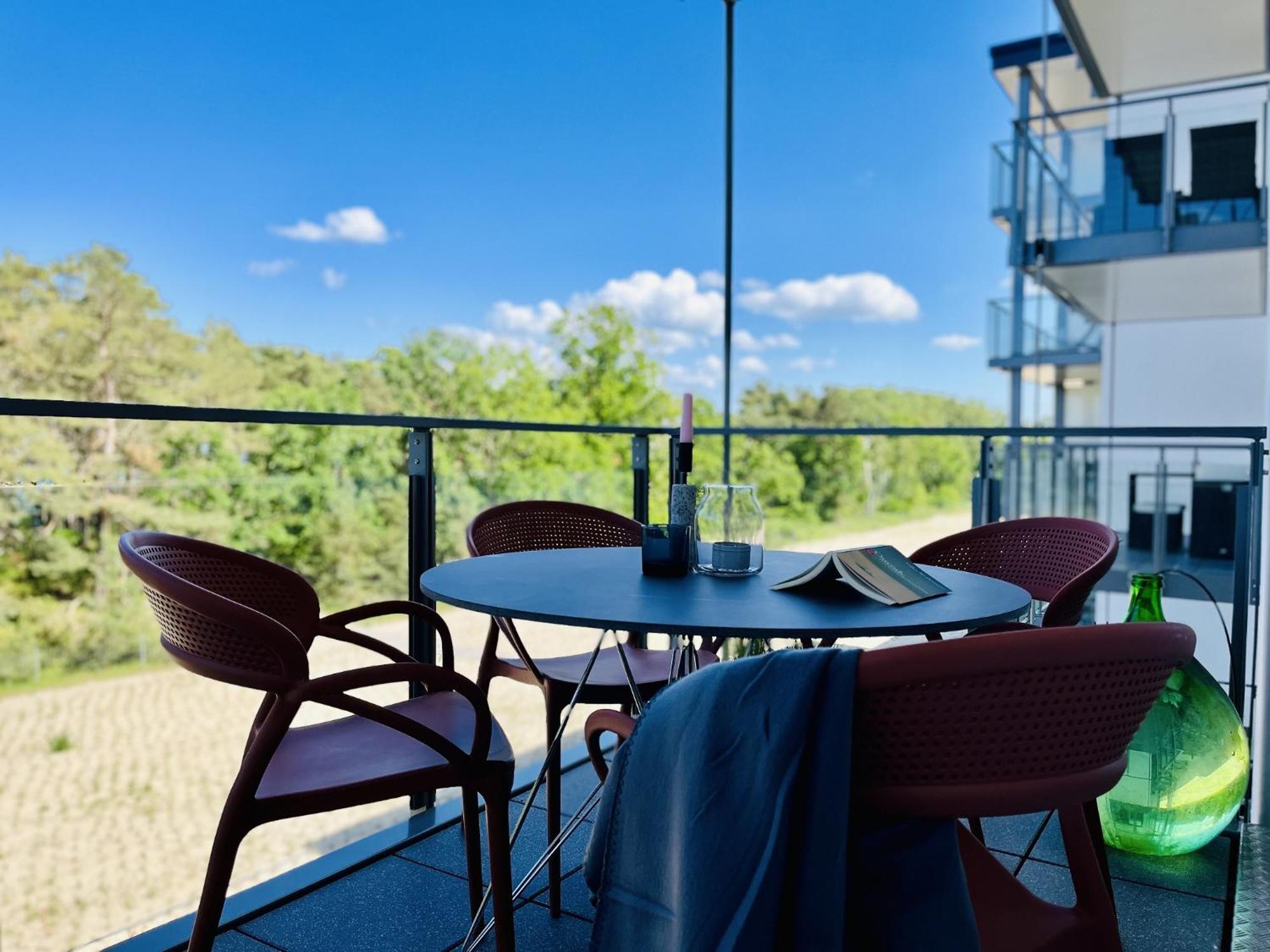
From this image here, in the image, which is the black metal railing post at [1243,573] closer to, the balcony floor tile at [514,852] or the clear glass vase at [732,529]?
the clear glass vase at [732,529]

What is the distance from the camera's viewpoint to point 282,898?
2.11 meters

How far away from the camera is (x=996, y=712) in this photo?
0.93 meters

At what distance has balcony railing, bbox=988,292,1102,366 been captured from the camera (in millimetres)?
10539

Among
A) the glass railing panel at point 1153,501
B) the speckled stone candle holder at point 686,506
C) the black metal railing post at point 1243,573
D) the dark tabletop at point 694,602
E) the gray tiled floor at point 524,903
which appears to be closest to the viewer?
the dark tabletop at point 694,602

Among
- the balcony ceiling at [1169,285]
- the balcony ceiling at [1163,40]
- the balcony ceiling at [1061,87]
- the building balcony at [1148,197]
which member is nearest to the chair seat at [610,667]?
the balcony ceiling at [1163,40]

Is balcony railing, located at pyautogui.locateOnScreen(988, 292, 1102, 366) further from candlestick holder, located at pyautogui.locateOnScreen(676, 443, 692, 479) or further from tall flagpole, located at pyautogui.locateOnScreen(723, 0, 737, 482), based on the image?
candlestick holder, located at pyautogui.locateOnScreen(676, 443, 692, 479)

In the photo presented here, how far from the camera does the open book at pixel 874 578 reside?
1.51 m

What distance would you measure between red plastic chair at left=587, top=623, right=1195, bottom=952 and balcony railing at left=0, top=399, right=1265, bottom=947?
1.47 meters

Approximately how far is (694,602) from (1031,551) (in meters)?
1.21

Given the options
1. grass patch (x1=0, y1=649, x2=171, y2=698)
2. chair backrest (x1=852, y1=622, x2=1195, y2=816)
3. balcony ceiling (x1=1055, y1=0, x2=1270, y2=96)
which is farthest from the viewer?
grass patch (x1=0, y1=649, x2=171, y2=698)

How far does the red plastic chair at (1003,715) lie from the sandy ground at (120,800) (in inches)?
599

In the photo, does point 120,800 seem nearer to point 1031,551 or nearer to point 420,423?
point 420,423

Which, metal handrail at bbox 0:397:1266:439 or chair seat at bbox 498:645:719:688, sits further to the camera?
chair seat at bbox 498:645:719:688

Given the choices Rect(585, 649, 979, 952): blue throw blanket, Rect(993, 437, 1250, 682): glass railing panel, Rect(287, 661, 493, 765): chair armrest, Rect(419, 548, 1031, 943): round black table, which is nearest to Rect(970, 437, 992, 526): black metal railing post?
Rect(419, 548, 1031, 943): round black table
